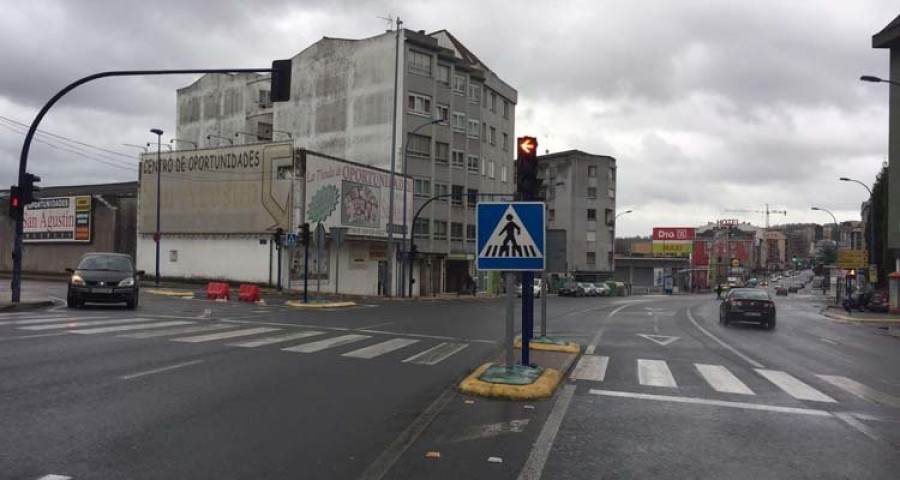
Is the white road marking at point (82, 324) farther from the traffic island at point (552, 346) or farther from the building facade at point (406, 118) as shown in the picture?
the building facade at point (406, 118)

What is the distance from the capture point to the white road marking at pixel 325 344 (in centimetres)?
1173

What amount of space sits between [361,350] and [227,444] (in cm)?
642

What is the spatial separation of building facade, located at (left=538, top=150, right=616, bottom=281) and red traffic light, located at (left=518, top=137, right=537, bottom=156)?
75038 mm

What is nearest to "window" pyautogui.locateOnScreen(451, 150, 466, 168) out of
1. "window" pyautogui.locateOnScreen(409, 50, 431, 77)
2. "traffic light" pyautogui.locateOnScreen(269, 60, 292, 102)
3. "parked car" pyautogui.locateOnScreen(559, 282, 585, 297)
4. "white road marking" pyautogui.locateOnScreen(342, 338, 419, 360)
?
"window" pyautogui.locateOnScreen(409, 50, 431, 77)

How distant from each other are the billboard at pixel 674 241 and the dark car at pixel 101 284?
98.7 metres

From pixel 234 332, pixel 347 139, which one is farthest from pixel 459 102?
pixel 234 332

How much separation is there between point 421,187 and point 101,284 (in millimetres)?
33230

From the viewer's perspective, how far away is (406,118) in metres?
48.1

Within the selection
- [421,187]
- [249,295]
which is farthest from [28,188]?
[421,187]

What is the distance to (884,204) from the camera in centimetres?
5309

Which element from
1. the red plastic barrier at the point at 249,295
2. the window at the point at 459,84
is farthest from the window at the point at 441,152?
the red plastic barrier at the point at 249,295

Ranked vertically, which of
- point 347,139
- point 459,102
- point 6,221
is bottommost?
point 6,221

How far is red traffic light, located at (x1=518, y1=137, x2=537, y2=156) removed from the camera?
10102mm

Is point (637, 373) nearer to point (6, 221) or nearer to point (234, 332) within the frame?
point (234, 332)
